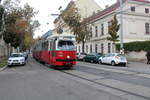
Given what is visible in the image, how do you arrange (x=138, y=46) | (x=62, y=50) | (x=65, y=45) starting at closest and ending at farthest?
(x=62, y=50)
(x=65, y=45)
(x=138, y=46)

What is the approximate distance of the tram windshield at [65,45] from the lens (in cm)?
1492

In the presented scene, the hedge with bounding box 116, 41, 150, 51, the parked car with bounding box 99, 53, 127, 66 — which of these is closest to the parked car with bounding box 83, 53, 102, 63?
the parked car with bounding box 99, 53, 127, 66

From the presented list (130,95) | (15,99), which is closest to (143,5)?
(130,95)

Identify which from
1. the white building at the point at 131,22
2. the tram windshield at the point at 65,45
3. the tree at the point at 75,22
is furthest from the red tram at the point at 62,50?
the white building at the point at 131,22

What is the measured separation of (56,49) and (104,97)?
8969 mm

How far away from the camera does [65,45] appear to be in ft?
49.6

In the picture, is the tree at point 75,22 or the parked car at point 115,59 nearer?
the parked car at point 115,59

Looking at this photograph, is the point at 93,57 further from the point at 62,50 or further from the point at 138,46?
the point at 62,50

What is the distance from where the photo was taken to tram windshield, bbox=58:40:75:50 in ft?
48.9

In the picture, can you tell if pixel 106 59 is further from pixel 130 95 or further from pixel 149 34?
pixel 149 34

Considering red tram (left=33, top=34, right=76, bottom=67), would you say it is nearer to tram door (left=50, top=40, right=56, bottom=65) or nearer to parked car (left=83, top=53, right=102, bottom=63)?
tram door (left=50, top=40, right=56, bottom=65)

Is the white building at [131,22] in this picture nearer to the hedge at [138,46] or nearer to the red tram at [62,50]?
the hedge at [138,46]

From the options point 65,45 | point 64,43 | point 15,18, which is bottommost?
point 65,45

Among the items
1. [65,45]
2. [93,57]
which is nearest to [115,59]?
[93,57]
